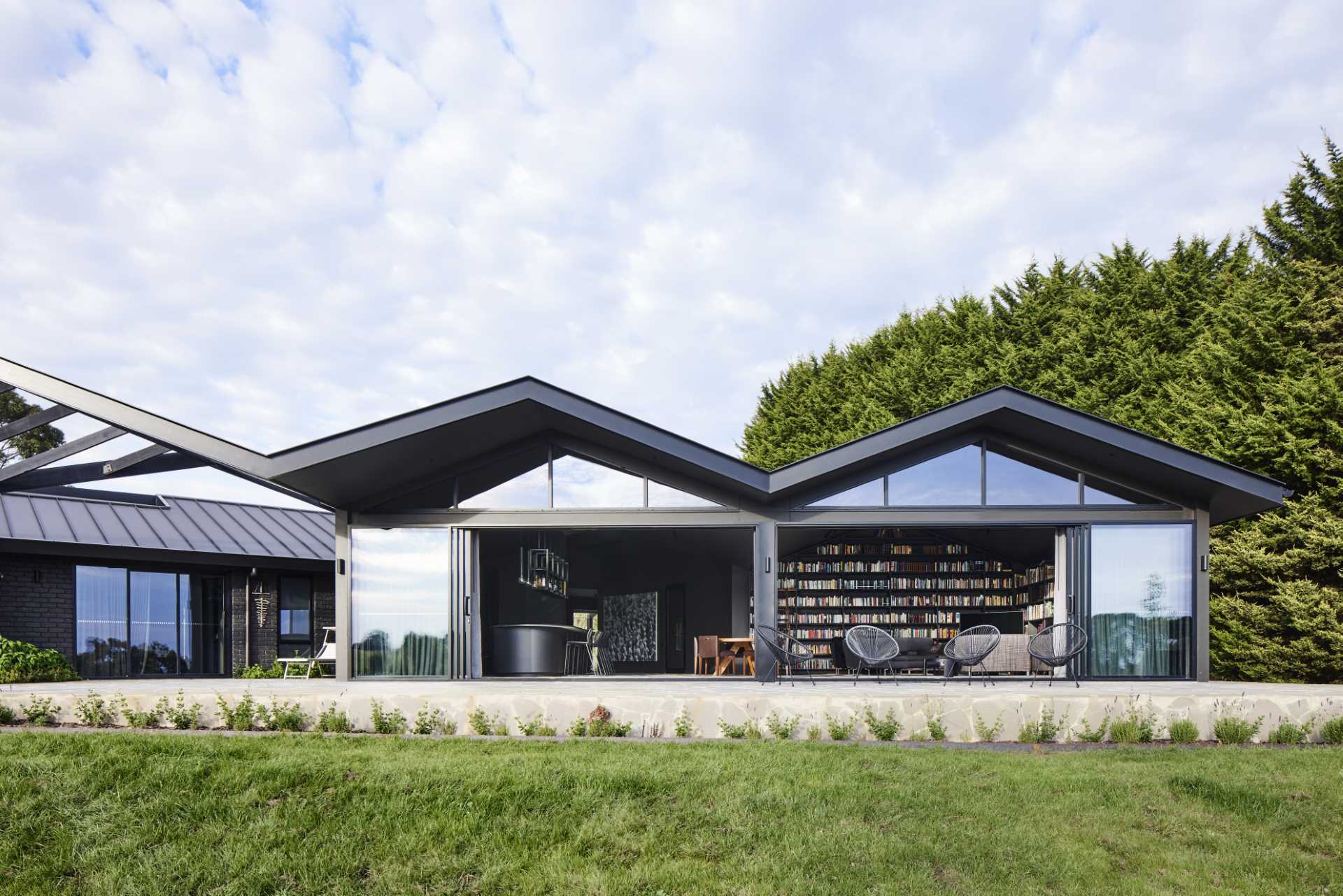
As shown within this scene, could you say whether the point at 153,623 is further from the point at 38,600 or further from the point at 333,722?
the point at 333,722

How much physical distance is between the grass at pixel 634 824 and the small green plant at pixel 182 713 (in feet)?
5.47

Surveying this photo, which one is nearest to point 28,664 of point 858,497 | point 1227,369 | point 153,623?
point 153,623

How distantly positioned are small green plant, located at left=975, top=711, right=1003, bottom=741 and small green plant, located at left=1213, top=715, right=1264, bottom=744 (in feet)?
5.45

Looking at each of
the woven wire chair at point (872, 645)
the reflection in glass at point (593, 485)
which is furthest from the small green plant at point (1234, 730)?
the reflection in glass at point (593, 485)

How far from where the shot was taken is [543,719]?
8375mm

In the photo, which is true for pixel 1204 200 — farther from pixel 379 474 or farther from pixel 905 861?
pixel 905 861

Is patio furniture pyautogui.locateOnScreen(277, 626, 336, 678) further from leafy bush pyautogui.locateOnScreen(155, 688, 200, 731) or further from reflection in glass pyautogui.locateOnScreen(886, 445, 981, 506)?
reflection in glass pyautogui.locateOnScreen(886, 445, 981, 506)

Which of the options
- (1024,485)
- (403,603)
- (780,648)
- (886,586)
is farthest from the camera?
(886,586)

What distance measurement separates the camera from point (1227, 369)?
14438 millimetres

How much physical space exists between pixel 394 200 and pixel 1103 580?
10.7 m

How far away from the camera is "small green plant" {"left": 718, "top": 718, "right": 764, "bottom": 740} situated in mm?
8109

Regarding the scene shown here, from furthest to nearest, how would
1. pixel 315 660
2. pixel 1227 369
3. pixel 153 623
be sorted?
pixel 153 623 → pixel 1227 369 → pixel 315 660

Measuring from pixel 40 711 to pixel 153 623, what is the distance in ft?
23.3

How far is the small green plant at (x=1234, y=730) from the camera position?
814 centimetres
